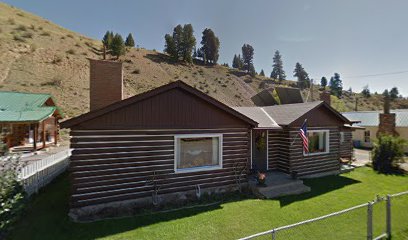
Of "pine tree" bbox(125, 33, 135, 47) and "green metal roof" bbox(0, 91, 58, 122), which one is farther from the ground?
"pine tree" bbox(125, 33, 135, 47)

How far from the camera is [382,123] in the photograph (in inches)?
946

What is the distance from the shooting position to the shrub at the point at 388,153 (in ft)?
47.7

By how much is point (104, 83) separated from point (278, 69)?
108727mm

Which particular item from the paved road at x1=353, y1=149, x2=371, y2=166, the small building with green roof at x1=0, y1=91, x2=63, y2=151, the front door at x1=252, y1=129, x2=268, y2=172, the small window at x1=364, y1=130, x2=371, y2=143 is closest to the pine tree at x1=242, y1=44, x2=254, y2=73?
the small window at x1=364, y1=130, x2=371, y2=143

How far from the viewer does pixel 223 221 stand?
290 inches

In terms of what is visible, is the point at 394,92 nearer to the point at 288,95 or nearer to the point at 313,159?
the point at 288,95

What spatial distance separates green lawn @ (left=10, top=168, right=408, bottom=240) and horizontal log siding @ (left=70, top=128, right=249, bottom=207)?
100 centimetres

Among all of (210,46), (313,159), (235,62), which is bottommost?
(313,159)

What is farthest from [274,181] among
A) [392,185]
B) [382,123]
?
[382,123]

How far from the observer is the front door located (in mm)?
12859

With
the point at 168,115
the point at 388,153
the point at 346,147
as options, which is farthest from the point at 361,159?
the point at 168,115

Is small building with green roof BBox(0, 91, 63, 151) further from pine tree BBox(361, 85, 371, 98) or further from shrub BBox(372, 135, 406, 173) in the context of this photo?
pine tree BBox(361, 85, 371, 98)

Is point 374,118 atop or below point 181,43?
below

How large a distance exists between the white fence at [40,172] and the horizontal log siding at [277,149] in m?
11.7
